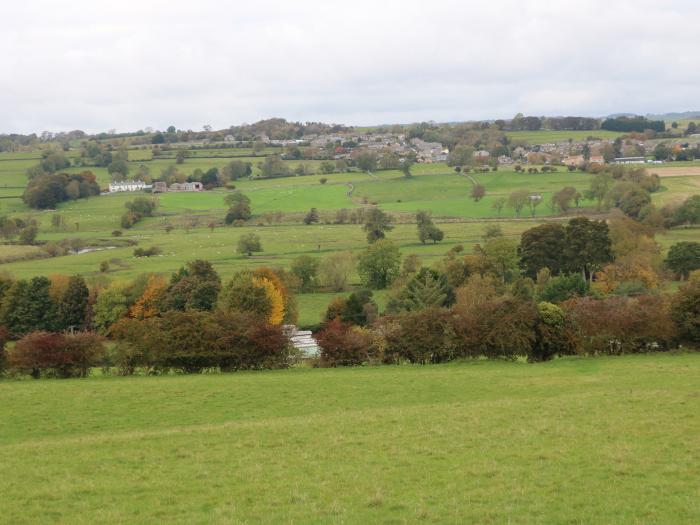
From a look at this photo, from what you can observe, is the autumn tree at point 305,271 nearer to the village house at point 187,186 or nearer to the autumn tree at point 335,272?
the autumn tree at point 335,272

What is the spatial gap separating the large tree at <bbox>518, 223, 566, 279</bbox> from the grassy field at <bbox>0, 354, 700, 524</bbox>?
1661 inches

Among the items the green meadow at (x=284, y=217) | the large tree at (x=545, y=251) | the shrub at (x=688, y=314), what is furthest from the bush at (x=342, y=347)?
the large tree at (x=545, y=251)

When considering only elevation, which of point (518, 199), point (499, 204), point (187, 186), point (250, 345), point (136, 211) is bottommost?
point (136, 211)

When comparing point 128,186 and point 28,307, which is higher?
point 128,186

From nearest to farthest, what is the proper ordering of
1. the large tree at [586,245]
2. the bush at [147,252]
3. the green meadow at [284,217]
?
the large tree at [586,245]
the green meadow at [284,217]
the bush at [147,252]

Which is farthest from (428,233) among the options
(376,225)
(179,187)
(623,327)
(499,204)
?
(179,187)

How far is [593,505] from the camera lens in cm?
1424

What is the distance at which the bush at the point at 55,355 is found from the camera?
1529 inches

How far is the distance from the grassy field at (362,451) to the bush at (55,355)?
194 inches

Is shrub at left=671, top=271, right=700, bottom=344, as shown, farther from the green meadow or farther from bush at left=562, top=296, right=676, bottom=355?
the green meadow

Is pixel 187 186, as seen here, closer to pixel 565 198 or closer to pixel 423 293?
pixel 565 198

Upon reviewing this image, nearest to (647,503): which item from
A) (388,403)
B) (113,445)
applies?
(113,445)

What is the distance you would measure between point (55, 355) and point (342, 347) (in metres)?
14.0

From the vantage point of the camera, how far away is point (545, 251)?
7575cm
